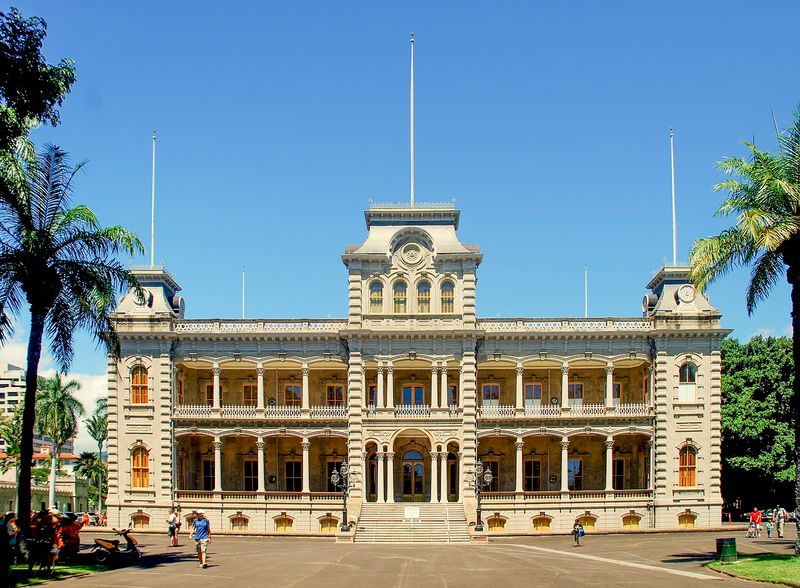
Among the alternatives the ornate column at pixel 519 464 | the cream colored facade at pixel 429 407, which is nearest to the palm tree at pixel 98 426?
the cream colored facade at pixel 429 407

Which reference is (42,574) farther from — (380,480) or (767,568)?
(380,480)

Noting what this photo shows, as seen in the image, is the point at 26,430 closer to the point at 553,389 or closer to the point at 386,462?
the point at 386,462

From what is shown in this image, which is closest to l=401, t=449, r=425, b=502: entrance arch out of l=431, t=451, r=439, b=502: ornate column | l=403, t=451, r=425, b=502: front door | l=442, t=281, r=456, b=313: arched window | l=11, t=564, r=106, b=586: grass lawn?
l=403, t=451, r=425, b=502: front door

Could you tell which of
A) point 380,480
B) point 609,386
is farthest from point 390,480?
point 609,386

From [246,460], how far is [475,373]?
14.7 metres

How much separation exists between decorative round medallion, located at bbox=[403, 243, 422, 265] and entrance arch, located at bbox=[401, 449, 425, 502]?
1080 cm

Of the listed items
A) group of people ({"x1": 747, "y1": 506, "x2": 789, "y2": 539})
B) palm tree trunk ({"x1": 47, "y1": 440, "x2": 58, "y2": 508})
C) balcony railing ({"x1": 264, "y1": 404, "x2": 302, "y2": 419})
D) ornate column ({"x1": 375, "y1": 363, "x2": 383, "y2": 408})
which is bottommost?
palm tree trunk ({"x1": 47, "y1": 440, "x2": 58, "y2": 508})

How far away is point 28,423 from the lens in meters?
30.1

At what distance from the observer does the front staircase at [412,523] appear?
47.4 metres

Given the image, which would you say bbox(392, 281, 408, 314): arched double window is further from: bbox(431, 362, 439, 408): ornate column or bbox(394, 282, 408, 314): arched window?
bbox(431, 362, 439, 408): ornate column

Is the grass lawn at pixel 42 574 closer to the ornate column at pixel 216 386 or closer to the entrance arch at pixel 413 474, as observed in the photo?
the ornate column at pixel 216 386

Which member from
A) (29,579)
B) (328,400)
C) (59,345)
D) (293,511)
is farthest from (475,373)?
(29,579)

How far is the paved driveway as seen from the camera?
88.5 ft

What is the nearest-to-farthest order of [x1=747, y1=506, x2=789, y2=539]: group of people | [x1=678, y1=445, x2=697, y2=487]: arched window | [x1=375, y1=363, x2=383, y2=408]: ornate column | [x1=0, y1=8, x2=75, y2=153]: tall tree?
[x1=0, y1=8, x2=75, y2=153]: tall tree, [x1=747, y1=506, x2=789, y2=539]: group of people, [x1=678, y1=445, x2=697, y2=487]: arched window, [x1=375, y1=363, x2=383, y2=408]: ornate column
